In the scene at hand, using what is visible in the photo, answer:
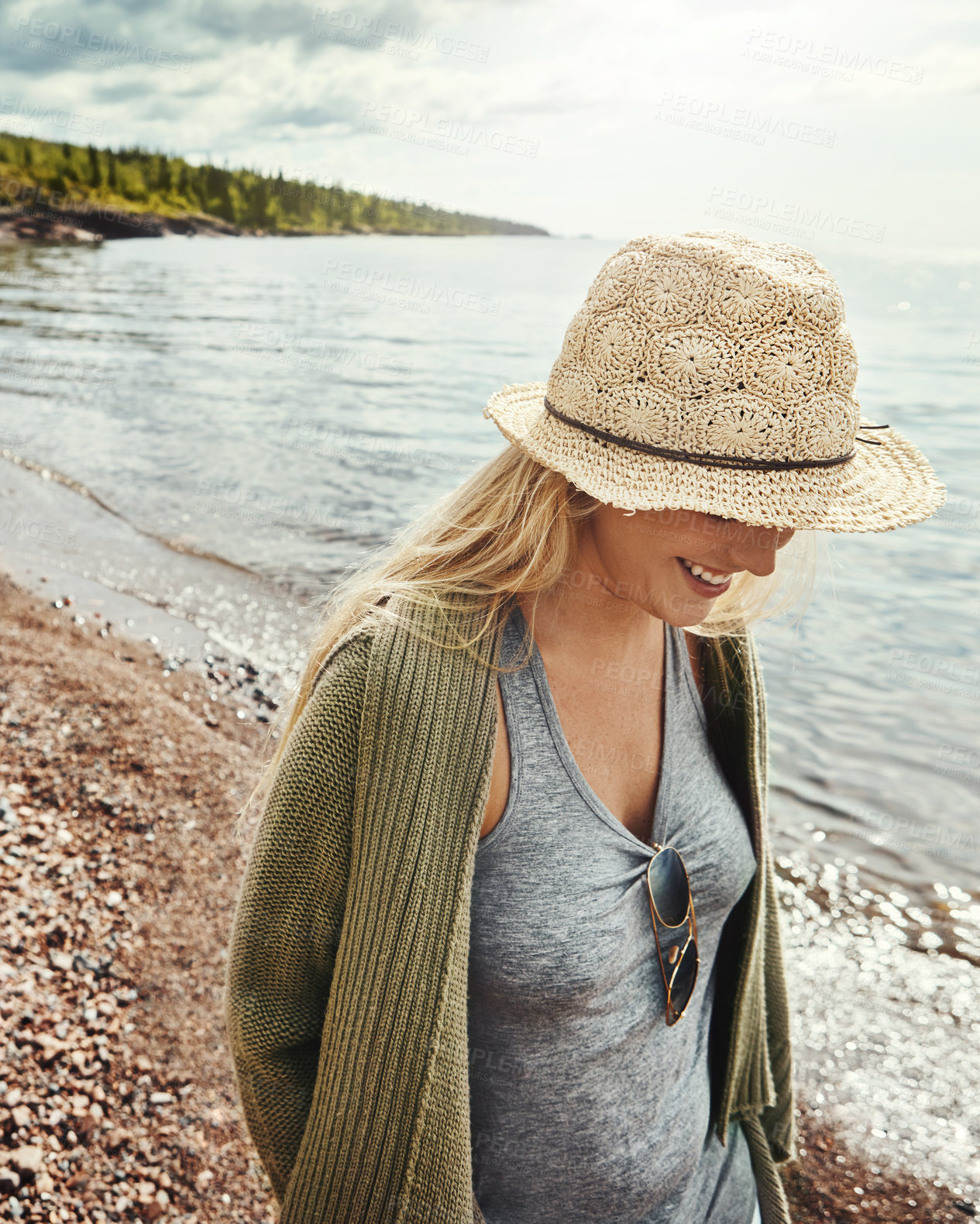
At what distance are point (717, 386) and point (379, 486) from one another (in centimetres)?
1054

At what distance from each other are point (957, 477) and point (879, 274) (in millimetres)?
44321

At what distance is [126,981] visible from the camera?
11.5 feet

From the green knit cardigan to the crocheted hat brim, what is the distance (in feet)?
1.12

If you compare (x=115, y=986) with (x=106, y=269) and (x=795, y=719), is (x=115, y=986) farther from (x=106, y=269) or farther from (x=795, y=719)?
(x=106, y=269)

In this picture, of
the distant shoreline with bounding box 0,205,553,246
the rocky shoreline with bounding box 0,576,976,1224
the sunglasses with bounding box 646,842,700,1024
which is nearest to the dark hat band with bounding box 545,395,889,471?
the sunglasses with bounding box 646,842,700,1024

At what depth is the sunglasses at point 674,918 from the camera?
1695mm

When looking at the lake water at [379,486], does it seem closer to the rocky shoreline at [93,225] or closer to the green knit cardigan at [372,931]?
the green knit cardigan at [372,931]

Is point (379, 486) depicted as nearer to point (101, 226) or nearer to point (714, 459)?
point (714, 459)

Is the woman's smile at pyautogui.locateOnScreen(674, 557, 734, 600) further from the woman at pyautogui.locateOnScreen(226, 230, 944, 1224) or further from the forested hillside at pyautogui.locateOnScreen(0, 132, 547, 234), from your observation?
the forested hillside at pyautogui.locateOnScreen(0, 132, 547, 234)

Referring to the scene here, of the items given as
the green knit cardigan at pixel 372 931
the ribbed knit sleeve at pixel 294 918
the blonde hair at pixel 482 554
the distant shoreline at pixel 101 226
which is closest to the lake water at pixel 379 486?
the blonde hair at pixel 482 554

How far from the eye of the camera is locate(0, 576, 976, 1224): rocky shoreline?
2840mm

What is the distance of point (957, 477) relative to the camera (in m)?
11.8

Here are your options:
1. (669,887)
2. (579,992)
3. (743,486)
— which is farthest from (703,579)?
(579,992)

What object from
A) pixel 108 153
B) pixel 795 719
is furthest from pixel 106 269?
pixel 795 719
